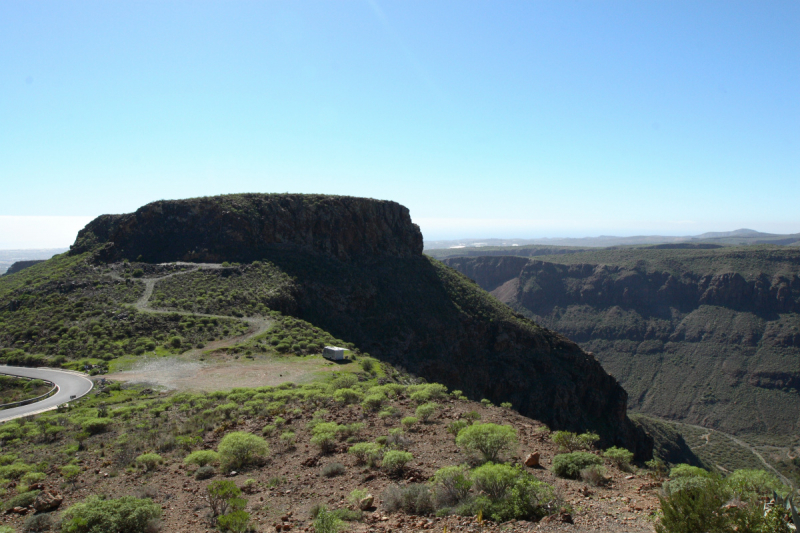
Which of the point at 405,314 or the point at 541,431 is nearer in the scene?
the point at 541,431

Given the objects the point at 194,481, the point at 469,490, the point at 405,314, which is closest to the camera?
the point at 469,490

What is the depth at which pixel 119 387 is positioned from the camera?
2233 centimetres

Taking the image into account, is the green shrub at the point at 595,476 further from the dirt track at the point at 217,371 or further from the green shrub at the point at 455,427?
the dirt track at the point at 217,371

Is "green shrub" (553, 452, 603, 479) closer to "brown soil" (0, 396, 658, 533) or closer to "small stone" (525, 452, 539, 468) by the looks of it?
"brown soil" (0, 396, 658, 533)

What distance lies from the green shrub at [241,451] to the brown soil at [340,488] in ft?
1.50

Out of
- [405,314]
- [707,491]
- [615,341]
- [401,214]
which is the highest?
[401,214]

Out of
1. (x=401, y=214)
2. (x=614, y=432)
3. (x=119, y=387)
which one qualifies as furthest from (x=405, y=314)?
(x=119, y=387)

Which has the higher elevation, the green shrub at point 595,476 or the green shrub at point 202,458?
the green shrub at point 595,476

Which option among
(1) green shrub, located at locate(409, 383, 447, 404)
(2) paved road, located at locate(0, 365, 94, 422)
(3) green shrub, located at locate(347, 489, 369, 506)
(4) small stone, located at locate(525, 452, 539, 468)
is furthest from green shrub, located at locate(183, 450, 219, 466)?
(2) paved road, located at locate(0, 365, 94, 422)

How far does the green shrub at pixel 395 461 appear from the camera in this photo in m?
11.0

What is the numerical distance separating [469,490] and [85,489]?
9.72m

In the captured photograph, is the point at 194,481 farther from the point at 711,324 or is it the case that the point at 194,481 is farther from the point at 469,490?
the point at 711,324

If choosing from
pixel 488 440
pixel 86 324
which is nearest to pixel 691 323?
pixel 488 440

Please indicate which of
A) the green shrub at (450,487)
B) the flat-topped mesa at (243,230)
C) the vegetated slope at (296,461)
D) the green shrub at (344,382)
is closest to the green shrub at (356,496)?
the vegetated slope at (296,461)
